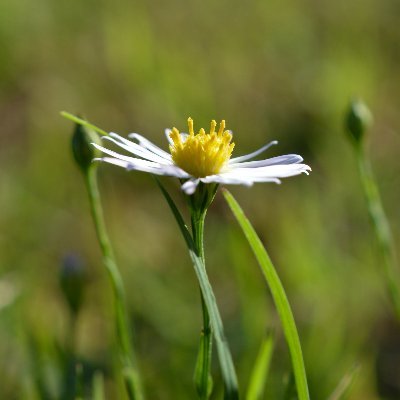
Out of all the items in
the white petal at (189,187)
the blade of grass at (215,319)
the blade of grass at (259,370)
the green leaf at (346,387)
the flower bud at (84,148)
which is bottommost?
the green leaf at (346,387)

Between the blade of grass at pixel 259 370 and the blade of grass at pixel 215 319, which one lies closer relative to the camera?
the blade of grass at pixel 215 319

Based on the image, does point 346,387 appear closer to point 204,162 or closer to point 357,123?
point 204,162

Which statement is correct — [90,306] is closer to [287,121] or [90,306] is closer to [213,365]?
[213,365]

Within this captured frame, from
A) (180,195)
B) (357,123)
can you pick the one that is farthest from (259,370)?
(180,195)

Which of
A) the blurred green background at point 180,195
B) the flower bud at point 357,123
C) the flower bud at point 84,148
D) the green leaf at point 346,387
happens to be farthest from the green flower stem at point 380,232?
the flower bud at point 84,148

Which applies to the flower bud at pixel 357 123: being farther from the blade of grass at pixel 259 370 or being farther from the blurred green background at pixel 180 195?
the blade of grass at pixel 259 370

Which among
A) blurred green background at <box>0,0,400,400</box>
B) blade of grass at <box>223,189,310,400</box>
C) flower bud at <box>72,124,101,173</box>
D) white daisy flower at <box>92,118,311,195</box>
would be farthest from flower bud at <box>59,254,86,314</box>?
blade of grass at <box>223,189,310,400</box>
